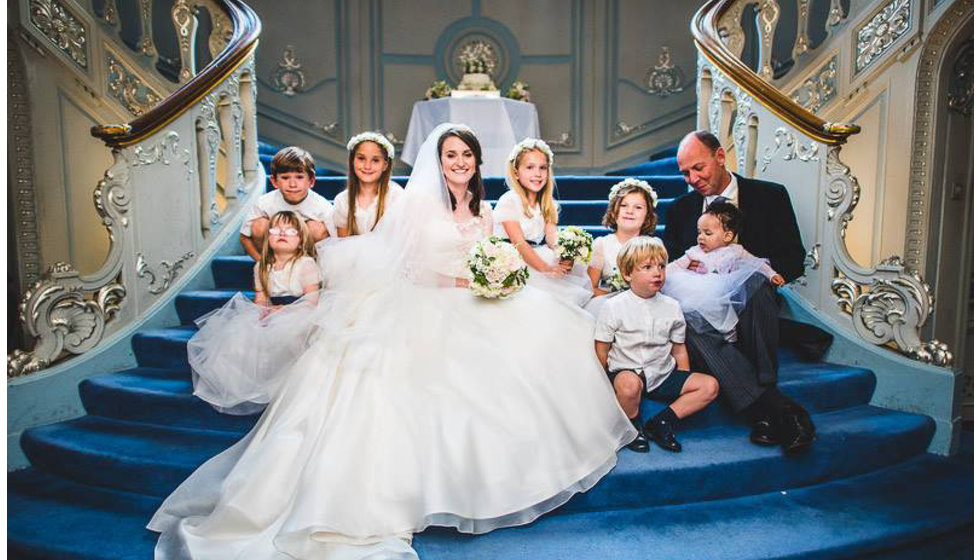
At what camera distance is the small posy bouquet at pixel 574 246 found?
3.07 metres

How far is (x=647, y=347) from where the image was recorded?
265 cm

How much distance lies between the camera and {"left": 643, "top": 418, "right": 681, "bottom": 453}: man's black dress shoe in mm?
2553

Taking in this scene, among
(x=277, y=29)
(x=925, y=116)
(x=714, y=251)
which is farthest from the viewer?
(x=277, y=29)

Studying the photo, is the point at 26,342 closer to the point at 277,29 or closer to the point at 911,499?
the point at 277,29

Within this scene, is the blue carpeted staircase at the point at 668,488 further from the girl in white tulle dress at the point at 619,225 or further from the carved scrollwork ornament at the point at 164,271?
the girl in white tulle dress at the point at 619,225

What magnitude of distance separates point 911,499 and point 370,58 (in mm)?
6558

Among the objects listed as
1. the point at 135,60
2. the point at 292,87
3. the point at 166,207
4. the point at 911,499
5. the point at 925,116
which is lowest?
the point at 911,499

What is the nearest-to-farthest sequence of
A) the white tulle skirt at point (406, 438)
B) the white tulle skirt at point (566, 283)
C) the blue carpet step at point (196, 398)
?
the white tulle skirt at point (406, 438) → the blue carpet step at point (196, 398) → the white tulle skirt at point (566, 283)

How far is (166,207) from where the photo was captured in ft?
11.9

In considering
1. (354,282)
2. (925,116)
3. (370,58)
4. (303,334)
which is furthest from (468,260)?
(370,58)

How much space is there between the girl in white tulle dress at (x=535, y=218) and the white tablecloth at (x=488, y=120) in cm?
273

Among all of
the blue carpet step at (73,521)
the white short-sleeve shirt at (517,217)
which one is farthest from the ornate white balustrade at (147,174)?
the white short-sleeve shirt at (517,217)

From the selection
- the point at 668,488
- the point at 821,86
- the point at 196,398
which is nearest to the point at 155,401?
the point at 196,398

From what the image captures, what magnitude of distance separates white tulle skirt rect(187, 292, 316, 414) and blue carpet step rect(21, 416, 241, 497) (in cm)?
19
